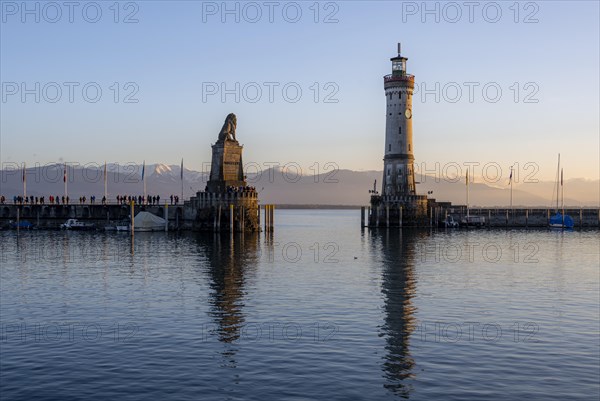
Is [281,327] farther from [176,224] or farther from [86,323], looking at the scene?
[176,224]

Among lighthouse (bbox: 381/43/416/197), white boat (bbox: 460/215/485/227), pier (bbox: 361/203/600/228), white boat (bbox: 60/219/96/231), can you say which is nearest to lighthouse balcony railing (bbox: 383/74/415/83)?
lighthouse (bbox: 381/43/416/197)

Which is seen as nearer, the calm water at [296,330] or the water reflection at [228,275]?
the calm water at [296,330]

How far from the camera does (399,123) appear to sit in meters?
121

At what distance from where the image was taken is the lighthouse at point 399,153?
396ft

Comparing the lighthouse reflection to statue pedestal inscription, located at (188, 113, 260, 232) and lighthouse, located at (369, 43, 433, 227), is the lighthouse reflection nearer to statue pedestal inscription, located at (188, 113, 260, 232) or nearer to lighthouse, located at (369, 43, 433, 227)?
statue pedestal inscription, located at (188, 113, 260, 232)

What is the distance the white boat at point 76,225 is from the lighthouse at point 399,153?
53106mm

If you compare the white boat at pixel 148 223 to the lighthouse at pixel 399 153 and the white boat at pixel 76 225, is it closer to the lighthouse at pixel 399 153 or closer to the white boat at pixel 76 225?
the white boat at pixel 76 225

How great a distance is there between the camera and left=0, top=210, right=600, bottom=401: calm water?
77.8 feet

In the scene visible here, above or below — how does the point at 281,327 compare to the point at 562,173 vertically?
below

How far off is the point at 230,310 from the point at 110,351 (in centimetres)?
1056

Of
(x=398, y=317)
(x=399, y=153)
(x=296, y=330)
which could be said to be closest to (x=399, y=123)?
(x=399, y=153)

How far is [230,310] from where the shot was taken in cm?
3781

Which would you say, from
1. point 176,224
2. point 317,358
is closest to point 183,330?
point 317,358

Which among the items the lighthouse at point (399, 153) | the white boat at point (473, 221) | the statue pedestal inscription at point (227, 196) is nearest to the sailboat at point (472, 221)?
the white boat at point (473, 221)
